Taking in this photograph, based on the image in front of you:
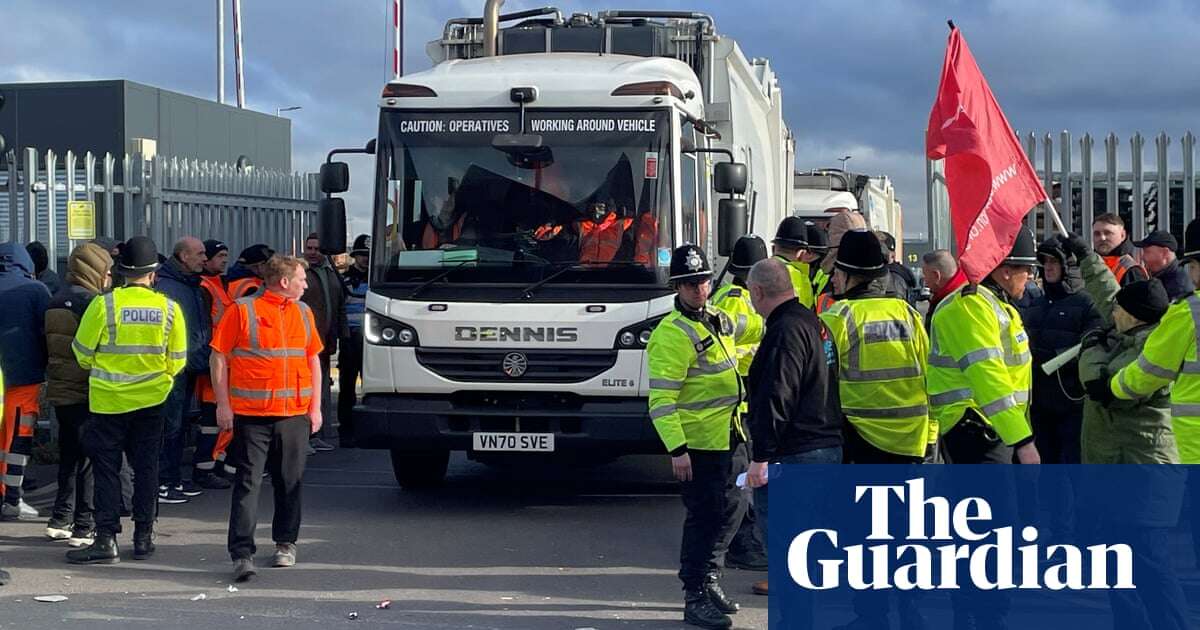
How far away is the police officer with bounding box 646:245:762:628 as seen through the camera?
7.19m

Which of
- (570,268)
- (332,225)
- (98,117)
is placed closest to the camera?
(570,268)

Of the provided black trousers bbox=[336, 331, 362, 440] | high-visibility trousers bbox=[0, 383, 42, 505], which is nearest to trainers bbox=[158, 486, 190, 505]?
high-visibility trousers bbox=[0, 383, 42, 505]

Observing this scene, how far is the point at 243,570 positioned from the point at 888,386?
12.5ft

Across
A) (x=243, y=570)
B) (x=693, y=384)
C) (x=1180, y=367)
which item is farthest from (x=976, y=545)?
(x=243, y=570)

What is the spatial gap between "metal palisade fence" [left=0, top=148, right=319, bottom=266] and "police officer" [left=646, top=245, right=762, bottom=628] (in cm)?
841

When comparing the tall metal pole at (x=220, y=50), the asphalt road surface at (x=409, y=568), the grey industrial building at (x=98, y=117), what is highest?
the tall metal pole at (x=220, y=50)

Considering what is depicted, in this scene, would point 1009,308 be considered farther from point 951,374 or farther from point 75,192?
point 75,192

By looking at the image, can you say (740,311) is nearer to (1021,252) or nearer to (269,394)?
(1021,252)

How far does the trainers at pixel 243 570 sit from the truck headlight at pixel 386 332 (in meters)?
2.19

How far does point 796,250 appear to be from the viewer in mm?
9133

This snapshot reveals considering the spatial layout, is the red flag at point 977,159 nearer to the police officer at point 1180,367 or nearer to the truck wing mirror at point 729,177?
the police officer at point 1180,367

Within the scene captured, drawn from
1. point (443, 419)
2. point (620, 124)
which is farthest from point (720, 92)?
point (443, 419)

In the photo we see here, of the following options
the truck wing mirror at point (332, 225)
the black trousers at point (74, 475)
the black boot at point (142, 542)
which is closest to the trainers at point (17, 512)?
the black trousers at point (74, 475)

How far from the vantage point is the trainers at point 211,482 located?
11.6 meters
